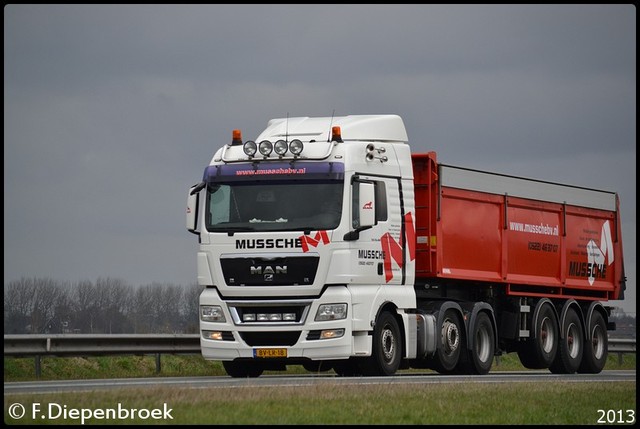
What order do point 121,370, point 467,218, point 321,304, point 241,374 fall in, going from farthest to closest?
point 121,370 < point 467,218 < point 241,374 < point 321,304

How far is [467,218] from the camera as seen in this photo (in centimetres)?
2681

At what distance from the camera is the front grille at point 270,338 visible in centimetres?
A: 2277

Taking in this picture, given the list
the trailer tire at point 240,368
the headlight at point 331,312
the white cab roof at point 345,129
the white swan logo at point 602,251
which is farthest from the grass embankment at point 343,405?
the white swan logo at point 602,251

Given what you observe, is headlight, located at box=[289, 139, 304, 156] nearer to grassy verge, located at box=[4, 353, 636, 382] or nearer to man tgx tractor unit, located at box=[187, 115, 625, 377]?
man tgx tractor unit, located at box=[187, 115, 625, 377]

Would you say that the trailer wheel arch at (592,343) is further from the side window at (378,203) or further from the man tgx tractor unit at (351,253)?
the side window at (378,203)

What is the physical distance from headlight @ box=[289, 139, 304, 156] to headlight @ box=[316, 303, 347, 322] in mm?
2426

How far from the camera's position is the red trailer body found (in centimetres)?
2572

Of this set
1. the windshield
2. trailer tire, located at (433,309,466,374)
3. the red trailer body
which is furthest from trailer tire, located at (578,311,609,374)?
the windshield

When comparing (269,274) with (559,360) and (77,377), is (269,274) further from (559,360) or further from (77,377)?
(559,360)

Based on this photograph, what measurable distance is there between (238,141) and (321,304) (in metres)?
3.36

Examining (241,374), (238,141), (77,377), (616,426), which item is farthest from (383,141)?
(616,426)

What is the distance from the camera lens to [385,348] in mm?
23891

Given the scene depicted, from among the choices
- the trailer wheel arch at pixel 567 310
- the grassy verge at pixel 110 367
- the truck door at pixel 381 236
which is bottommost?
the grassy verge at pixel 110 367

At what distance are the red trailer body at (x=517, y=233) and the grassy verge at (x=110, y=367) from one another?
171 inches
